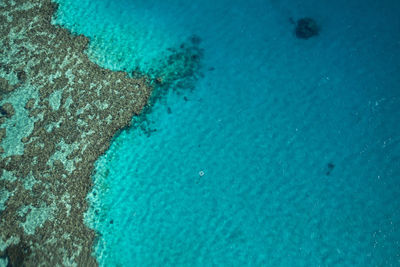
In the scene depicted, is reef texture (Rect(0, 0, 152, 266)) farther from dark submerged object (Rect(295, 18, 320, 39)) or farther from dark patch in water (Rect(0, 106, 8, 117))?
dark submerged object (Rect(295, 18, 320, 39))

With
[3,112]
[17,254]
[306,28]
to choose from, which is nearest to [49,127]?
[3,112]

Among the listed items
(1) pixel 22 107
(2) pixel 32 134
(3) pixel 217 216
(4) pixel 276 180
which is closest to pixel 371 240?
(4) pixel 276 180

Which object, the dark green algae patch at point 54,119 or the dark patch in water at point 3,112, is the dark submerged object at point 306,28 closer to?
the dark green algae patch at point 54,119

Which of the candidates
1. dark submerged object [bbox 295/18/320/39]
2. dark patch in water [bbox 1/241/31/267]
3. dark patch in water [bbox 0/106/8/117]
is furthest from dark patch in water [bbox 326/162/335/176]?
dark patch in water [bbox 0/106/8/117]

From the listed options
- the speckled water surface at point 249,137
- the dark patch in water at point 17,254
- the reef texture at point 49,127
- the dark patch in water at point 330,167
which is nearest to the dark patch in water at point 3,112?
the reef texture at point 49,127

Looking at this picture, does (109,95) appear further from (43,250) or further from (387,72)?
(387,72)

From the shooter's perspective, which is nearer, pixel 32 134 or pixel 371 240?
pixel 371 240
